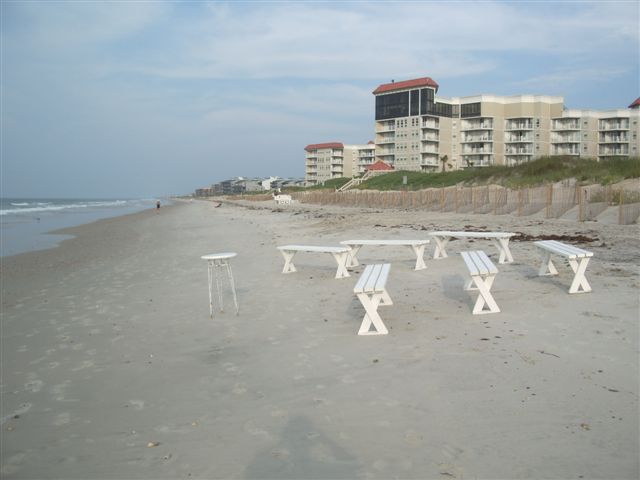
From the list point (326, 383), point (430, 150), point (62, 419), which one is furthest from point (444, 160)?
point (62, 419)

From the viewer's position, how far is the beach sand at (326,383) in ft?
11.1

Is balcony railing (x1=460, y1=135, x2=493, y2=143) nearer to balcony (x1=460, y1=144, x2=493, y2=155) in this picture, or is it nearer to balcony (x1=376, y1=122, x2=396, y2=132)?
balcony (x1=460, y1=144, x2=493, y2=155)

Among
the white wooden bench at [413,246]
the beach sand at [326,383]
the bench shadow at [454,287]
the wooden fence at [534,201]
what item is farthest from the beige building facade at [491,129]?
the beach sand at [326,383]

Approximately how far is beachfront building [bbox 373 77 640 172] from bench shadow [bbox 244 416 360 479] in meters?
74.6

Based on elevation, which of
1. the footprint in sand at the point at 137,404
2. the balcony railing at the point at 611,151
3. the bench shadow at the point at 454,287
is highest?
the balcony railing at the point at 611,151

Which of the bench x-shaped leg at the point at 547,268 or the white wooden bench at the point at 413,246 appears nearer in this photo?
the bench x-shaped leg at the point at 547,268

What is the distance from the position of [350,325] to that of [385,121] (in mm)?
77788

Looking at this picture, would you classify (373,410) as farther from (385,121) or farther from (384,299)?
(385,121)

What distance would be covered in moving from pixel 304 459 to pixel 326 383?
1316 mm

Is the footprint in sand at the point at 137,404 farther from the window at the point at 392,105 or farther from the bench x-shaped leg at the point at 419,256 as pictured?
the window at the point at 392,105

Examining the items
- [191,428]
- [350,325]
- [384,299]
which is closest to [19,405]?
[191,428]

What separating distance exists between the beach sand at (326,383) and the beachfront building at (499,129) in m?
70.0

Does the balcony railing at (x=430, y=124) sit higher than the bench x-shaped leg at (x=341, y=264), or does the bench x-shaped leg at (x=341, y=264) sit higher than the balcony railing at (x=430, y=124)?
the balcony railing at (x=430, y=124)

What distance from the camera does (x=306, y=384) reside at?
464cm
